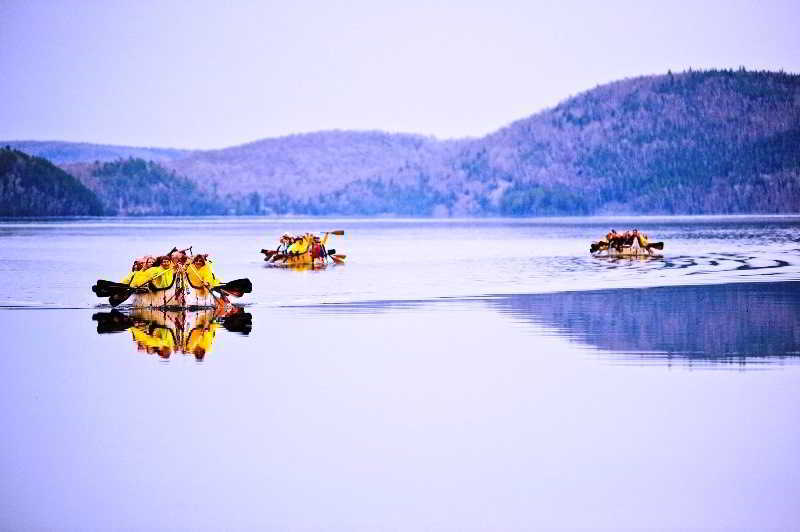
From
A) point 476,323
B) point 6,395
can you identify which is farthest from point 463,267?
point 6,395

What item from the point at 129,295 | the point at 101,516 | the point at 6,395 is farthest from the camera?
the point at 129,295

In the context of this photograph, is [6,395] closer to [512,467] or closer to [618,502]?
[512,467]

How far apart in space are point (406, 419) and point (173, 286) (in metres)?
14.9

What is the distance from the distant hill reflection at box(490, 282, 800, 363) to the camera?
17.6 meters

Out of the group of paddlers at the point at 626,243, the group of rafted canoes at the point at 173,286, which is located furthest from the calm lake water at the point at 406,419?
the group of paddlers at the point at 626,243

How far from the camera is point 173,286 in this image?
26266mm

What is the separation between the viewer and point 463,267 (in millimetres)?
44031

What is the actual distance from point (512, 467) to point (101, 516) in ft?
10.1

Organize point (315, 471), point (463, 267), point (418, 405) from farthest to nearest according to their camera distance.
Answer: point (463, 267)
point (418, 405)
point (315, 471)

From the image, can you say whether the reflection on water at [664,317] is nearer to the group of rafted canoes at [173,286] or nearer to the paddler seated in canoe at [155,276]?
the group of rafted canoes at [173,286]

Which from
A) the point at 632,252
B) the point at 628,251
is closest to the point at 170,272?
the point at 632,252

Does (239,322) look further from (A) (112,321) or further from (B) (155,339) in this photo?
(B) (155,339)

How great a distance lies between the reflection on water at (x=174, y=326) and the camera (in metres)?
18.4

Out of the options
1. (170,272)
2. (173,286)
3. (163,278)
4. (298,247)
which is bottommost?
(298,247)
